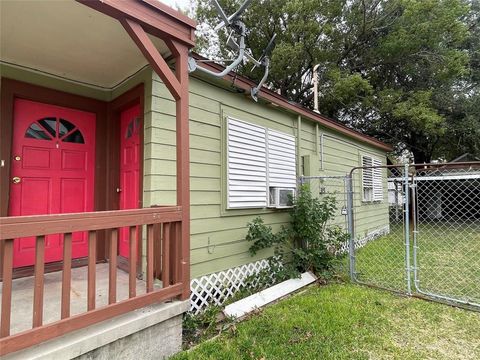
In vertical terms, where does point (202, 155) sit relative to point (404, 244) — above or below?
above

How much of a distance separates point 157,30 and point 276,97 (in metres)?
2.42

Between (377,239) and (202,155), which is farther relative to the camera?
(377,239)

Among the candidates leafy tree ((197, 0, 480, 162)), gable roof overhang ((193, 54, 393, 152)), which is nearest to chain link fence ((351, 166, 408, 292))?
gable roof overhang ((193, 54, 393, 152))

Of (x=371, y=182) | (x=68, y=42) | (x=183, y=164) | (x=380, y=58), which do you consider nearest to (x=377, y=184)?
(x=371, y=182)

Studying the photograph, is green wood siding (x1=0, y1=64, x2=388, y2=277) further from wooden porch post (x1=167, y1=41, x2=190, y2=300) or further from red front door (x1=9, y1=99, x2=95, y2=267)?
wooden porch post (x1=167, y1=41, x2=190, y2=300)

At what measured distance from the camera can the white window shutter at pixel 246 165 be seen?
3648 millimetres

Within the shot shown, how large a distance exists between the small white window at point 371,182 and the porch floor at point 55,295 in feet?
20.8

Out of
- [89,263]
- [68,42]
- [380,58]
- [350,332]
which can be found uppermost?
[380,58]

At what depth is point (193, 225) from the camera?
3170mm

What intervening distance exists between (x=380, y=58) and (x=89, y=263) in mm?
13230

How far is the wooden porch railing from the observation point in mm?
1558

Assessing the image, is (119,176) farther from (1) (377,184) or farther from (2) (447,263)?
(1) (377,184)

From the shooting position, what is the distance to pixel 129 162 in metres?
3.46

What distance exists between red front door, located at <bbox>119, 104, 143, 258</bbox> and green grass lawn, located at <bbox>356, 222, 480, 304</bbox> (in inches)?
134
